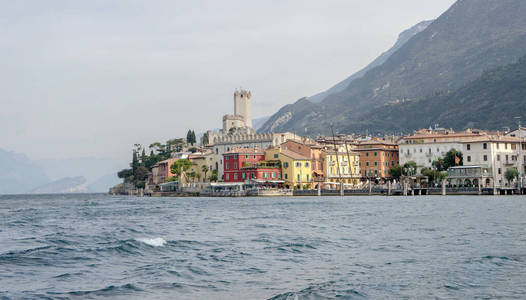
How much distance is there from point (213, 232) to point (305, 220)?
31.5 feet

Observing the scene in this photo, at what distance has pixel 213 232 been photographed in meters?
33.8

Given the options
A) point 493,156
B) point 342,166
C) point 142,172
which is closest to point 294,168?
point 342,166

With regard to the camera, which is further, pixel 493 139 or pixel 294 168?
pixel 294 168

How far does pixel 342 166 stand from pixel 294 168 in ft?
44.6

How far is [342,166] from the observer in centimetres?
11444

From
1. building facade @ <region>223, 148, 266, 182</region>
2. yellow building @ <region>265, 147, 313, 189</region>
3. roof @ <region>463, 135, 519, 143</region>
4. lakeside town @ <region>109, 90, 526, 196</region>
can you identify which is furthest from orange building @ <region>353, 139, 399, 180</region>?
building facade @ <region>223, 148, 266, 182</region>

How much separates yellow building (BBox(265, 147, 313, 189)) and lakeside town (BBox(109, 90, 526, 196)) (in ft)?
0.57

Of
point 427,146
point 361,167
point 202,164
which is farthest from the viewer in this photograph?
point 202,164

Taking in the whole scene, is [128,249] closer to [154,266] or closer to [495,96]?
[154,266]

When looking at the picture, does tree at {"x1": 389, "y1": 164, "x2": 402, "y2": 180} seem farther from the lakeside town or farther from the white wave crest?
the white wave crest

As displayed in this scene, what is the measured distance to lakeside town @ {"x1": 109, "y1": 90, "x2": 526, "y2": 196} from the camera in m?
92.2

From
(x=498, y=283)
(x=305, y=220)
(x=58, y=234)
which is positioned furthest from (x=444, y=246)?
(x=58, y=234)

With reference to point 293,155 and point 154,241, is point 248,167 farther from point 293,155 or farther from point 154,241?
point 154,241

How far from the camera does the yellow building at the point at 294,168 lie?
105 metres
